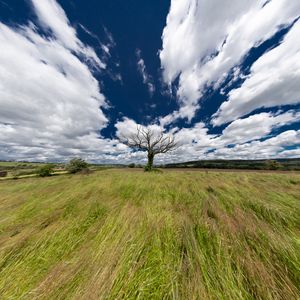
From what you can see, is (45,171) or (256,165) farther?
(256,165)

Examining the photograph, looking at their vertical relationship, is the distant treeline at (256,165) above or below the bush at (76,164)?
below

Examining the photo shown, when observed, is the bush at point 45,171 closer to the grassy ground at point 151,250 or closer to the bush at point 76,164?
the bush at point 76,164

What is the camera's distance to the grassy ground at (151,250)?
1350mm

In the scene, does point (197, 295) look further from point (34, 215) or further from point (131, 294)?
point (34, 215)

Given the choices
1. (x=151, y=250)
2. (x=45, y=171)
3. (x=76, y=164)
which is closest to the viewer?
(x=151, y=250)

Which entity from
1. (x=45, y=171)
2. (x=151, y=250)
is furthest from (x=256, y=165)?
(x=45, y=171)

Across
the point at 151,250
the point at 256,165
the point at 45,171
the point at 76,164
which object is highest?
the point at 76,164

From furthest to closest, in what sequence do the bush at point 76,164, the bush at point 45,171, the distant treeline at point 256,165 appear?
the bush at point 76,164, the distant treeline at point 256,165, the bush at point 45,171

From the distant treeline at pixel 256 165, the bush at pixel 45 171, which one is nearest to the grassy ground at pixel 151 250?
the bush at pixel 45 171

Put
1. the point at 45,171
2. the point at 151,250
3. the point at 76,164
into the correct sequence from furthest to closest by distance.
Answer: the point at 76,164, the point at 45,171, the point at 151,250

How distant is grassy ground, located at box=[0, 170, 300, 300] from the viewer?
4.43ft

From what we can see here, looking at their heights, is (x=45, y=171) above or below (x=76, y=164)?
below

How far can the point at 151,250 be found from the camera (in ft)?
5.90

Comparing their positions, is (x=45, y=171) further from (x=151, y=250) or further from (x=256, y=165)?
(x=256, y=165)
